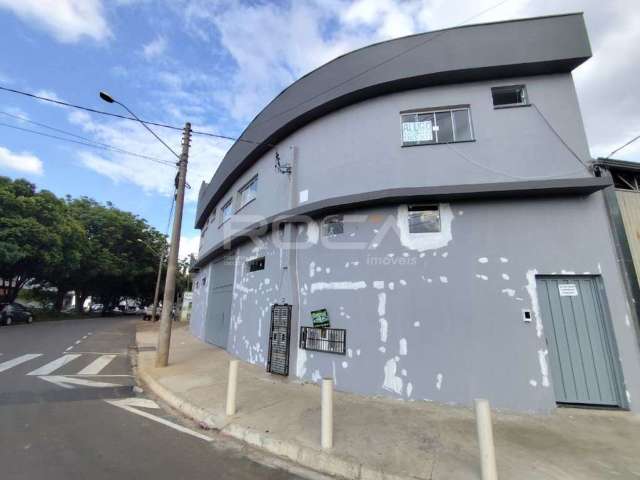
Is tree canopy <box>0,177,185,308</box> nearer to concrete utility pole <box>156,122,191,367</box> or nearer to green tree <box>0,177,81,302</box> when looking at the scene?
green tree <box>0,177,81,302</box>

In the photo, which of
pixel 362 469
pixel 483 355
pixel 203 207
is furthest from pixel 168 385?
pixel 203 207

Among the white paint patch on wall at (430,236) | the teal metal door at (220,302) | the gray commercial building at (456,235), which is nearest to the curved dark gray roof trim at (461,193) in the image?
the gray commercial building at (456,235)

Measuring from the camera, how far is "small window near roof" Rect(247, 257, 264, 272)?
10.2 metres

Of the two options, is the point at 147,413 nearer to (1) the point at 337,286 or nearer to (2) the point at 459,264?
(1) the point at 337,286

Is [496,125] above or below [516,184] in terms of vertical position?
above

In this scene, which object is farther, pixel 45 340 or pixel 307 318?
pixel 45 340

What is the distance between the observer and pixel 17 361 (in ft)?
30.7

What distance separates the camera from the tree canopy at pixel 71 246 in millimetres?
20859

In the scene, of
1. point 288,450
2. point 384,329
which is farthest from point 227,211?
point 288,450

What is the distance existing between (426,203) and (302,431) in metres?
5.00

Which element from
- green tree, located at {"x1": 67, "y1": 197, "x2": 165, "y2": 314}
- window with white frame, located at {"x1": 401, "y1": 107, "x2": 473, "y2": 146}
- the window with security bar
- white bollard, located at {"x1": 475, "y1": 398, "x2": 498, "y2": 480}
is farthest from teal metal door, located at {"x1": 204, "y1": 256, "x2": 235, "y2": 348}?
green tree, located at {"x1": 67, "y1": 197, "x2": 165, "y2": 314}

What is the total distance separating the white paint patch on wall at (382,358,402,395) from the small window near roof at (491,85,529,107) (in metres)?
6.15

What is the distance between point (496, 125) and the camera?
277 inches

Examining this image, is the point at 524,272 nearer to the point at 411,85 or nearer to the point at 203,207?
the point at 411,85
